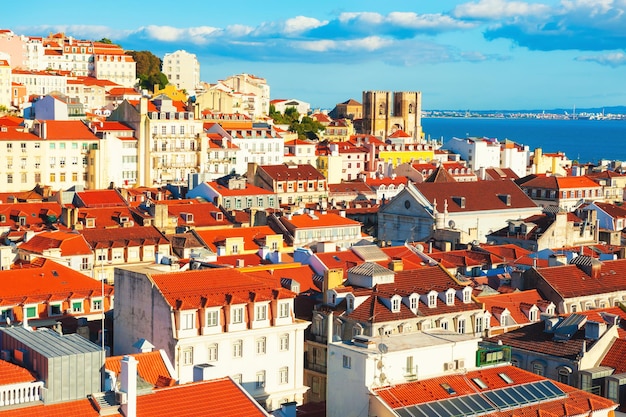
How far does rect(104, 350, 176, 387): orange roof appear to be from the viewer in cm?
3750

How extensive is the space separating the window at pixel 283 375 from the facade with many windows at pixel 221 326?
0.04 meters

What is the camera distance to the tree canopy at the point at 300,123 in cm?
16350

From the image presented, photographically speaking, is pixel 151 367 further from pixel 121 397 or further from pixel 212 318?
pixel 121 397

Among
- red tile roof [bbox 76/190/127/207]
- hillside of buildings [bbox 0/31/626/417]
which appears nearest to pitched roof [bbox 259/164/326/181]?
hillside of buildings [bbox 0/31/626/417]

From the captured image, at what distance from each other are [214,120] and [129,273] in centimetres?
8734

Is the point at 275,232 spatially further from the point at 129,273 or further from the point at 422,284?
the point at 129,273

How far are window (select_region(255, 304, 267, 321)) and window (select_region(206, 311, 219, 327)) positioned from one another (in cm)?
182

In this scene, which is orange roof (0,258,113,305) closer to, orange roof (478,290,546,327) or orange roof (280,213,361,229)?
orange roof (478,290,546,327)

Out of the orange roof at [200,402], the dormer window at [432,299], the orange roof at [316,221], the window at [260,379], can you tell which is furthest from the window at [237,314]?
the orange roof at [316,221]

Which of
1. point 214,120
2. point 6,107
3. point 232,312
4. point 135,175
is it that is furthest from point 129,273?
point 6,107

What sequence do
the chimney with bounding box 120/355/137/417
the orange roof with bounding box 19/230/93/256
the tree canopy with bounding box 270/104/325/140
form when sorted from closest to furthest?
the chimney with bounding box 120/355/137/417 → the orange roof with bounding box 19/230/93/256 → the tree canopy with bounding box 270/104/325/140

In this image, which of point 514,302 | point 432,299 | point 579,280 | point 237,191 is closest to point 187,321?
point 432,299

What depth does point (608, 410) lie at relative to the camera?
39656mm

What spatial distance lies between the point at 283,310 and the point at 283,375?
2.51 metres
